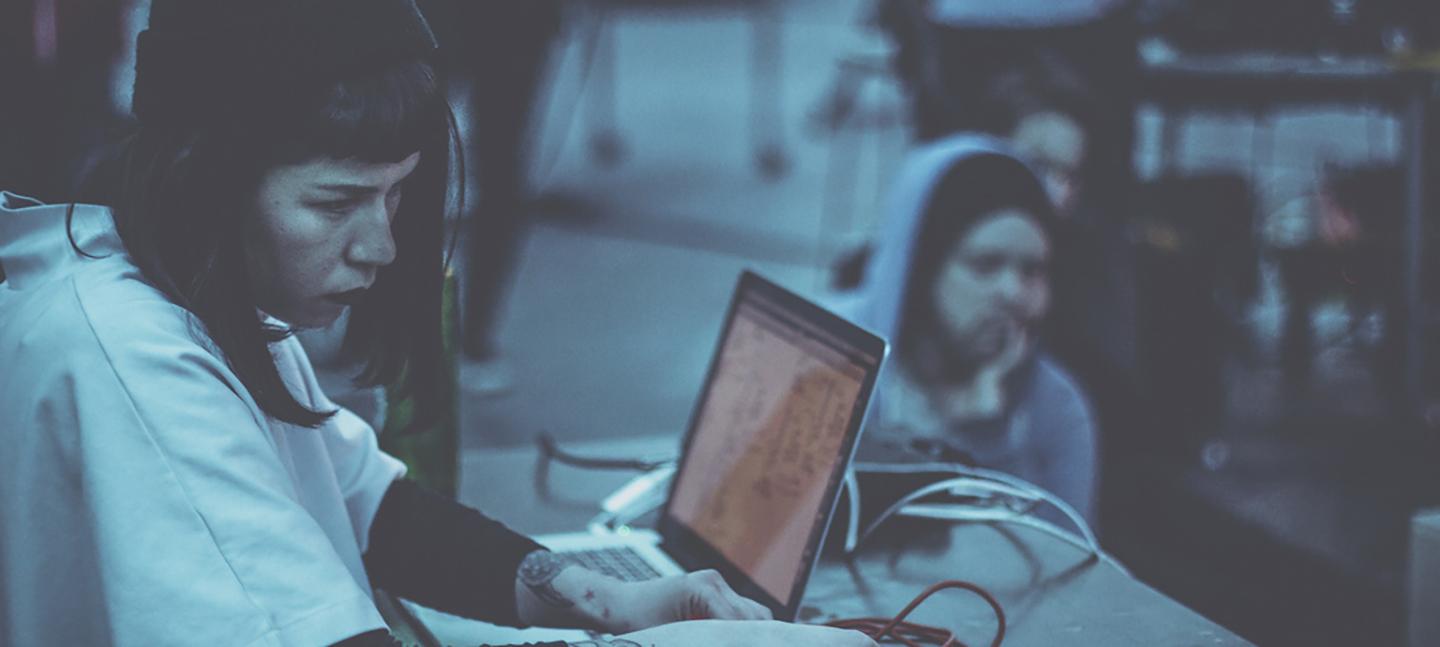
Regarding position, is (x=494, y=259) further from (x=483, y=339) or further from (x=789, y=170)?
(x=789, y=170)

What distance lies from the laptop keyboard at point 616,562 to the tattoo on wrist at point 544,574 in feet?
0.25

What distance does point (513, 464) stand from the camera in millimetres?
1551

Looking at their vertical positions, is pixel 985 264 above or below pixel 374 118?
below

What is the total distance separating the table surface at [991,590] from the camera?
3.43 feet

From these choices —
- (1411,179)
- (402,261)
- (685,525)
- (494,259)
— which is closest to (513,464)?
(685,525)

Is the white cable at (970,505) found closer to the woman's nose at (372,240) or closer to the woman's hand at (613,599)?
the woman's hand at (613,599)

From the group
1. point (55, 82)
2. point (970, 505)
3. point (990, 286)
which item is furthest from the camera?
point (55, 82)

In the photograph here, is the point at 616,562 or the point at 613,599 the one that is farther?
the point at 616,562

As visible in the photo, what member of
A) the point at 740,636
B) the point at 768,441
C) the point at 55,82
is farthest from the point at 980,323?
the point at 55,82

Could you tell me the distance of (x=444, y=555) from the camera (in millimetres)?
1123

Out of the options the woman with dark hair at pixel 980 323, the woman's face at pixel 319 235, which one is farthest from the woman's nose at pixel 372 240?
the woman with dark hair at pixel 980 323

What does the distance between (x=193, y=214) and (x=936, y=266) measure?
4.32 feet

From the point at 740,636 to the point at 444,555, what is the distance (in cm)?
35

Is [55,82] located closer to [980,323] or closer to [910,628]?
[980,323]
